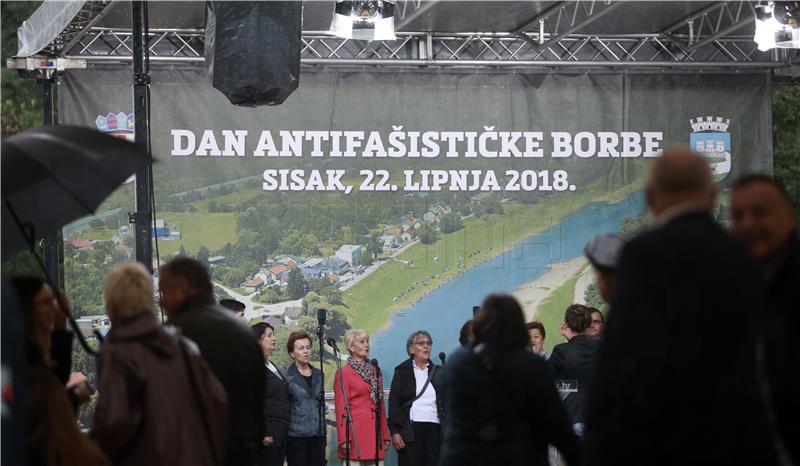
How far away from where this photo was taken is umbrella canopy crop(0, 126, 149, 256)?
17.4ft

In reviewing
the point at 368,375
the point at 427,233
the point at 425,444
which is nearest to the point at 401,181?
the point at 427,233

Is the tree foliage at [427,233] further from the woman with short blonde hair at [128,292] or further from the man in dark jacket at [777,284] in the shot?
the man in dark jacket at [777,284]

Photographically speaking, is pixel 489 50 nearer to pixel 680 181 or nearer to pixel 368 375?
pixel 368 375

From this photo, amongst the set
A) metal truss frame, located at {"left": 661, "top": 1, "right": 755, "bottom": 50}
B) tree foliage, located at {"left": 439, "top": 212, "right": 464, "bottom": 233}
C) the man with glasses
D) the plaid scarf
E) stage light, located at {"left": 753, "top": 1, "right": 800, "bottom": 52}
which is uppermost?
metal truss frame, located at {"left": 661, "top": 1, "right": 755, "bottom": 50}

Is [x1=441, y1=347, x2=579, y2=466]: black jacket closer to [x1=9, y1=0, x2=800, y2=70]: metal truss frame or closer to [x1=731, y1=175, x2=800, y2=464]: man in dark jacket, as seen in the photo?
[x1=731, y1=175, x2=800, y2=464]: man in dark jacket

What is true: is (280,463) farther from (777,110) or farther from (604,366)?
(777,110)

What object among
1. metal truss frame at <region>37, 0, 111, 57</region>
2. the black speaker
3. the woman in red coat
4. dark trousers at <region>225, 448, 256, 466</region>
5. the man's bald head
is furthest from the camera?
metal truss frame at <region>37, 0, 111, 57</region>

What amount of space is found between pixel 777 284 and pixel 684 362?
2.71 feet

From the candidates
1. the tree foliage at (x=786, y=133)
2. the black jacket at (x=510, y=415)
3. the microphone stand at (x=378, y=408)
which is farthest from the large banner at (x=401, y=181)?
the tree foliage at (x=786, y=133)

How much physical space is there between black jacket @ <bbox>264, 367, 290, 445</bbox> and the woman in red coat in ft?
3.12

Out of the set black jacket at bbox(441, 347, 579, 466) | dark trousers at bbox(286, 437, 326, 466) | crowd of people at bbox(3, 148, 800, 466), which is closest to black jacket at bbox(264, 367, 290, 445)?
dark trousers at bbox(286, 437, 326, 466)

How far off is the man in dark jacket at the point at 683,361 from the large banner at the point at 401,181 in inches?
394

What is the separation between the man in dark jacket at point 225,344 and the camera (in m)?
5.23

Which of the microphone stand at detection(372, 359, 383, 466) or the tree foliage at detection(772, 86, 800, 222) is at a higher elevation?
the tree foliage at detection(772, 86, 800, 222)
